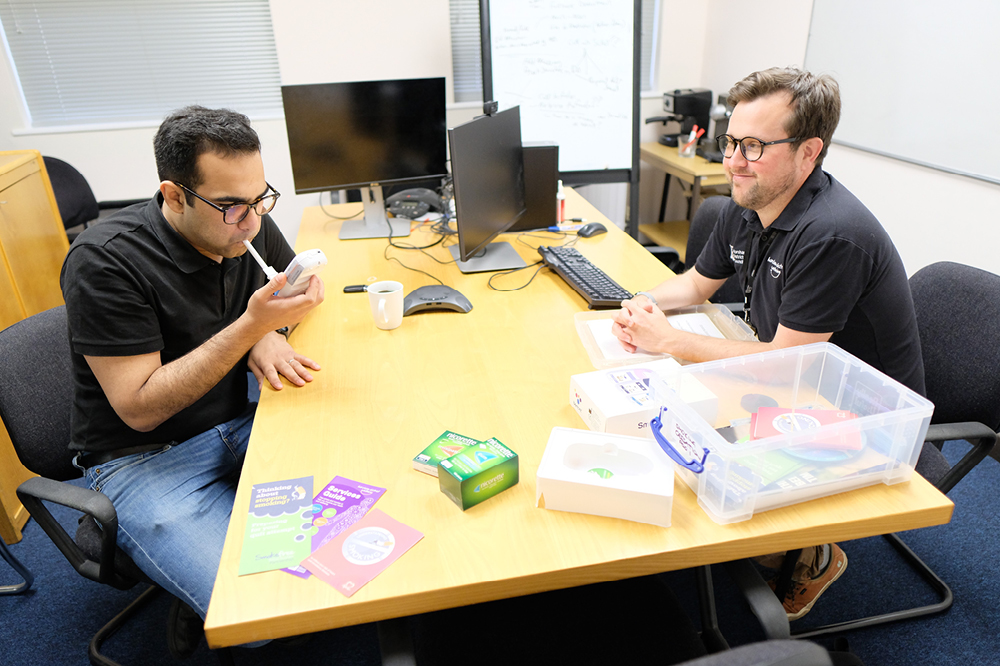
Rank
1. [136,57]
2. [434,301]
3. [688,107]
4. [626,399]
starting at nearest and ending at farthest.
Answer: [626,399], [434,301], [136,57], [688,107]

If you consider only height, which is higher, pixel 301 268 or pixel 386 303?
pixel 301 268

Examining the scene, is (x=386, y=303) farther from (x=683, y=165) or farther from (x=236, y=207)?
(x=683, y=165)

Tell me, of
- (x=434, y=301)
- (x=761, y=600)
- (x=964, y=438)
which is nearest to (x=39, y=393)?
(x=434, y=301)

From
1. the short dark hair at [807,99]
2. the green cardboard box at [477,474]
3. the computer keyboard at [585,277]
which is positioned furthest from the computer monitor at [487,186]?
the green cardboard box at [477,474]

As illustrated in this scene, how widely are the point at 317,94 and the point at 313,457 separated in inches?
57.0

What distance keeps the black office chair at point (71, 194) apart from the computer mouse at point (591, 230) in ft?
6.77

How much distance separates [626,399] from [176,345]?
1011 mm

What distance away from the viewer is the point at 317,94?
2096mm

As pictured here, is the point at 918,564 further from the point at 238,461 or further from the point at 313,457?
the point at 238,461

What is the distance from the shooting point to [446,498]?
102 centimetres

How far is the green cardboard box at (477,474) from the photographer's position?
0.97 metres

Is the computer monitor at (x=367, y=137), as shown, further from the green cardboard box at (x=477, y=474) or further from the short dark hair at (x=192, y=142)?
the green cardboard box at (x=477, y=474)

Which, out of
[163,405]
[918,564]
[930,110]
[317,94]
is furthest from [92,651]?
[930,110]

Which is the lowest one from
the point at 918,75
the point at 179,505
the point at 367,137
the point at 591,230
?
the point at 179,505
